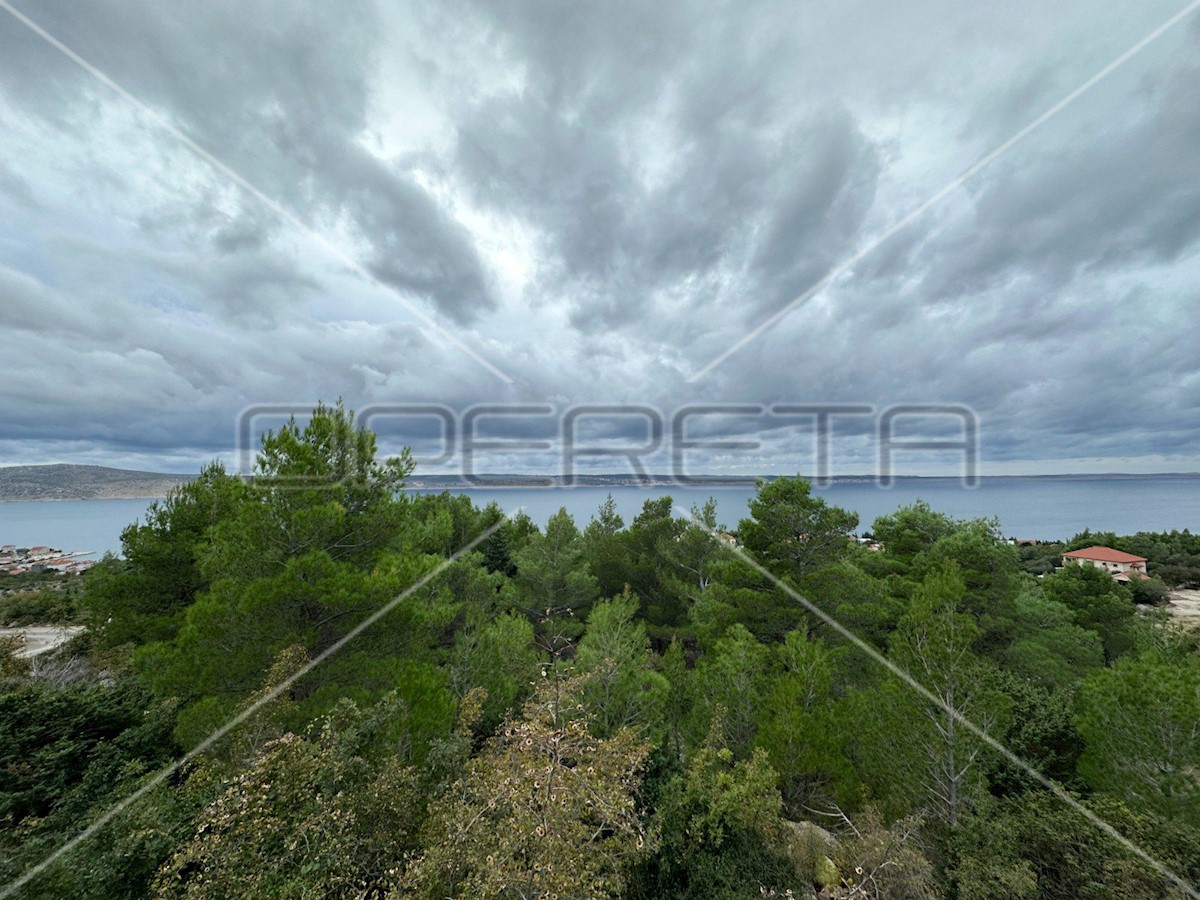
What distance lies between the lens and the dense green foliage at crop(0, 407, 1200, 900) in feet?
19.0

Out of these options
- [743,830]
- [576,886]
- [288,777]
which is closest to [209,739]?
[288,777]

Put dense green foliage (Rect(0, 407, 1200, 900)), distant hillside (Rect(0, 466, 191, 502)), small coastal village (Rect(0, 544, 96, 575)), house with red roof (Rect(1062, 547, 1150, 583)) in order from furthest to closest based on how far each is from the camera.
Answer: distant hillside (Rect(0, 466, 191, 502)) → small coastal village (Rect(0, 544, 96, 575)) → house with red roof (Rect(1062, 547, 1150, 583)) → dense green foliage (Rect(0, 407, 1200, 900))

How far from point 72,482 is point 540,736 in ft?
466

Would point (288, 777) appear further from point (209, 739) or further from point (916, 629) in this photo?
point (916, 629)

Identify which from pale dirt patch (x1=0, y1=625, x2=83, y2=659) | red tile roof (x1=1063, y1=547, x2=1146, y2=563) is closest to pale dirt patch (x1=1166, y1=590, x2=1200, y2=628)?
red tile roof (x1=1063, y1=547, x2=1146, y2=563)

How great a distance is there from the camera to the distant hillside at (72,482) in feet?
268

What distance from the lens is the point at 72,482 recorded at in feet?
301

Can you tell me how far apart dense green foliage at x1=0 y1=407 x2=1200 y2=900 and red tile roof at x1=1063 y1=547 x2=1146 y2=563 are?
46954 mm

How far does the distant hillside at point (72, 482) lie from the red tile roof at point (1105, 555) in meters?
135

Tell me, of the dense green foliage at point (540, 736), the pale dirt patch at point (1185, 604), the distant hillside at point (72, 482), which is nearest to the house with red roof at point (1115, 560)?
the pale dirt patch at point (1185, 604)

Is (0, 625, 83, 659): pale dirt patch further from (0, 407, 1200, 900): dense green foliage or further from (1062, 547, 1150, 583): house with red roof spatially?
(1062, 547, 1150, 583): house with red roof

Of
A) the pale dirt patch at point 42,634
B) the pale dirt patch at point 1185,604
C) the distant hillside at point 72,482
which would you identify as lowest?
the pale dirt patch at point 1185,604

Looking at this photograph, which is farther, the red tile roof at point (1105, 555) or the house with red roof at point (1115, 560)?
the red tile roof at point (1105, 555)

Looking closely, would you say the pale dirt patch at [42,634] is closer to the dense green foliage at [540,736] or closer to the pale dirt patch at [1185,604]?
the dense green foliage at [540,736]
